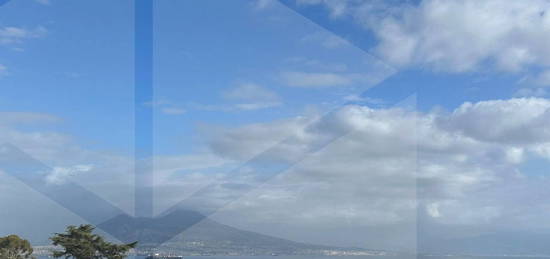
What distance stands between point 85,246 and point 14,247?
6.05m

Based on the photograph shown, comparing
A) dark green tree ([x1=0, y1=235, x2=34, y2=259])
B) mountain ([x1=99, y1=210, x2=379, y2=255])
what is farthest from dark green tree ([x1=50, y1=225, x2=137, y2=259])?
mountain ([x1=99, y1=210, x2=379, y2=255])

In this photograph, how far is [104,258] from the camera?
834 inches

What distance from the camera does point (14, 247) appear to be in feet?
81.3

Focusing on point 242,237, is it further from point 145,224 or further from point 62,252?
point 62,252

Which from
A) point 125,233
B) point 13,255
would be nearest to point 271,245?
point 125,233

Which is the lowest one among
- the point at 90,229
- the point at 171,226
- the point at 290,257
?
the point at 290,257

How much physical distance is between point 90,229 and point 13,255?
5685mm

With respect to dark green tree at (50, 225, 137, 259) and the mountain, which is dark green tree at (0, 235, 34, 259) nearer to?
dark green tree at (50, 225, 137, 259)

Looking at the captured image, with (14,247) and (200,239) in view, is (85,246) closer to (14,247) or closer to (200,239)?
(14,247)

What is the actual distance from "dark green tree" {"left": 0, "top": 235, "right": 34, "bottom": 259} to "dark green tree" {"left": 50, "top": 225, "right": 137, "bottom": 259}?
4574 mm

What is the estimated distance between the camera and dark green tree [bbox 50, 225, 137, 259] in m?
20.6

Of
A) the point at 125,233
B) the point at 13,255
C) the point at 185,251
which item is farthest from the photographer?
the point at 185,251

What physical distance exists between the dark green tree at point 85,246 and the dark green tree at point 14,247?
4574 millimetres

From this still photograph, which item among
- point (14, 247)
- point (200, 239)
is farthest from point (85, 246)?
point (200, 239)
